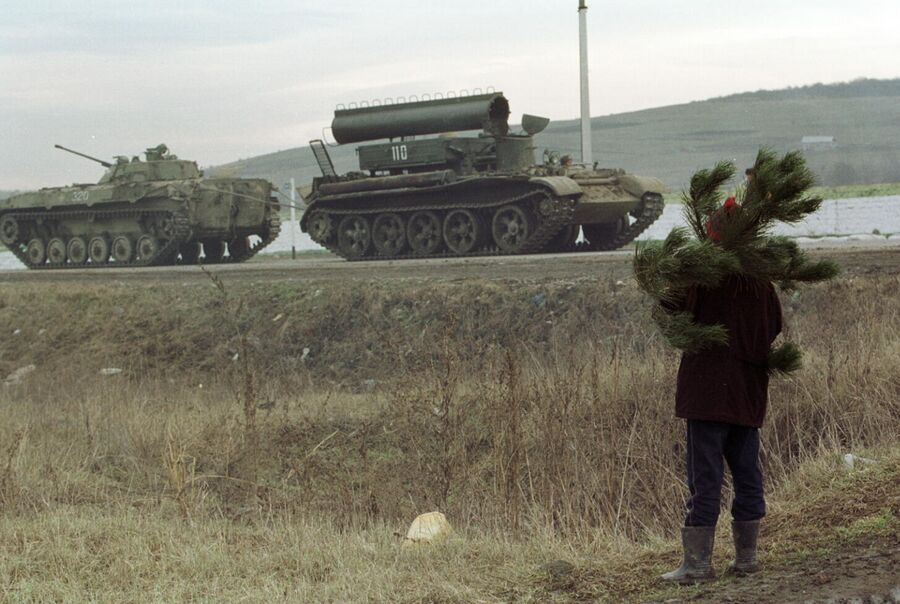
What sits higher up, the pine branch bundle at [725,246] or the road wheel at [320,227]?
the pine branch bundle at [725,246]

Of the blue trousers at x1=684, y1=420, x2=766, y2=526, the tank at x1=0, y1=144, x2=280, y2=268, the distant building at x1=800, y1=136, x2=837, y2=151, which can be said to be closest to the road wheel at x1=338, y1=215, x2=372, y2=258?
the tank at x1=0, y1=144, x2=280, y2=268

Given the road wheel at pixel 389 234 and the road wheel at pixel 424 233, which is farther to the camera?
the road wheel at pixel 389 234

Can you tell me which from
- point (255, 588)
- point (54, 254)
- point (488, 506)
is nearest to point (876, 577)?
point (255, 588)

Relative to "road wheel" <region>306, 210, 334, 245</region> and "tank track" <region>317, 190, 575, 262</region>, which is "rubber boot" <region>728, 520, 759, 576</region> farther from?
"road wheel" <region>306, 210, 334, 245</region>

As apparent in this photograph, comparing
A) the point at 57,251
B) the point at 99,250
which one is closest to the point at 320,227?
the point at 99,250

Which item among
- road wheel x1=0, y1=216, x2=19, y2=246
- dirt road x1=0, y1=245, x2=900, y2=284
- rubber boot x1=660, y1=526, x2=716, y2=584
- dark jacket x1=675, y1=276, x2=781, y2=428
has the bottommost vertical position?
rubber boot x1=660, y1=526, x2=716, y2=584

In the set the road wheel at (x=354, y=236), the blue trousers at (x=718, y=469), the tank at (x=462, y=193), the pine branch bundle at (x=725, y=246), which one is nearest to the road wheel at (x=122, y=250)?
the tank at (x=462, y=193)

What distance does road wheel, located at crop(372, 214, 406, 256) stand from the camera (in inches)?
937

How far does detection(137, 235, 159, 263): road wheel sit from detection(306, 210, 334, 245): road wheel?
171 inches

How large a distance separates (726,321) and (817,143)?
72518 millimetres

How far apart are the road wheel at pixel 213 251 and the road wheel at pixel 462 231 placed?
820 centimetres

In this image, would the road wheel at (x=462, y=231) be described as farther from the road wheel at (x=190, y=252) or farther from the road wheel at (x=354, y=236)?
the road wheel at (x=190, y=252)

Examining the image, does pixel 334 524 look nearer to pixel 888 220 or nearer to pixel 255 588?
pixel 255 588

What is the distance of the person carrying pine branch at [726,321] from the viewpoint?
564cm
